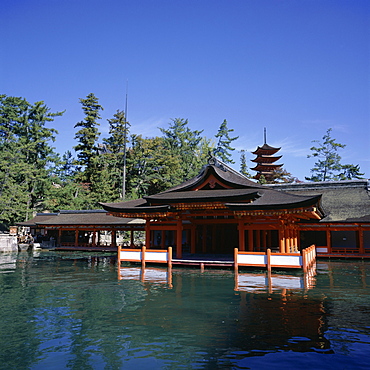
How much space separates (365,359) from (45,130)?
175 feet

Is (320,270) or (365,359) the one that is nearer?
(365,359)

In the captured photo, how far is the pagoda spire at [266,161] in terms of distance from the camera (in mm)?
64875

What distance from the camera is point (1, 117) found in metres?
52.4

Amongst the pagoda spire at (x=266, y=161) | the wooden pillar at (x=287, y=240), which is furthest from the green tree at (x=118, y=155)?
the wooden pillar at (x=287, y=240)

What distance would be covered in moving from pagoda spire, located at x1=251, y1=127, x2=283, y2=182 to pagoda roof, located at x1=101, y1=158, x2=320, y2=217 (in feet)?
133

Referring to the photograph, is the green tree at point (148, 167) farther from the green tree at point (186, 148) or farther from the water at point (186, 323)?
the water at point (186, 323)

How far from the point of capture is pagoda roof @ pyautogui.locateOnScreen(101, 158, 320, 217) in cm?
2025

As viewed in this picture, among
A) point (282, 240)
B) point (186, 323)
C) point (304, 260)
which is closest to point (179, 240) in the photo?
point (282, 240)

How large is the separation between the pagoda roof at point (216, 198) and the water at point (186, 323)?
429 cm

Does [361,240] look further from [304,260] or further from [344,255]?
[304,260]

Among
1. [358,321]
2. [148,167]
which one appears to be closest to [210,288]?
[358,321]

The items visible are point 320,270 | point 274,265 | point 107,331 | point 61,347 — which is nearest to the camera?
point 61,347

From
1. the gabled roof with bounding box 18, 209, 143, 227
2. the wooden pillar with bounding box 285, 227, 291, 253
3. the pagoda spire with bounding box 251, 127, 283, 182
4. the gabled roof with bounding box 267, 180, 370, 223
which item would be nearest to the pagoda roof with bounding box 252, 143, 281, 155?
the pagoda spire with bounding box 251, 127, 283, 182

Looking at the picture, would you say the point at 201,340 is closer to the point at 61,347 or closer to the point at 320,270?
the point at 61,347
